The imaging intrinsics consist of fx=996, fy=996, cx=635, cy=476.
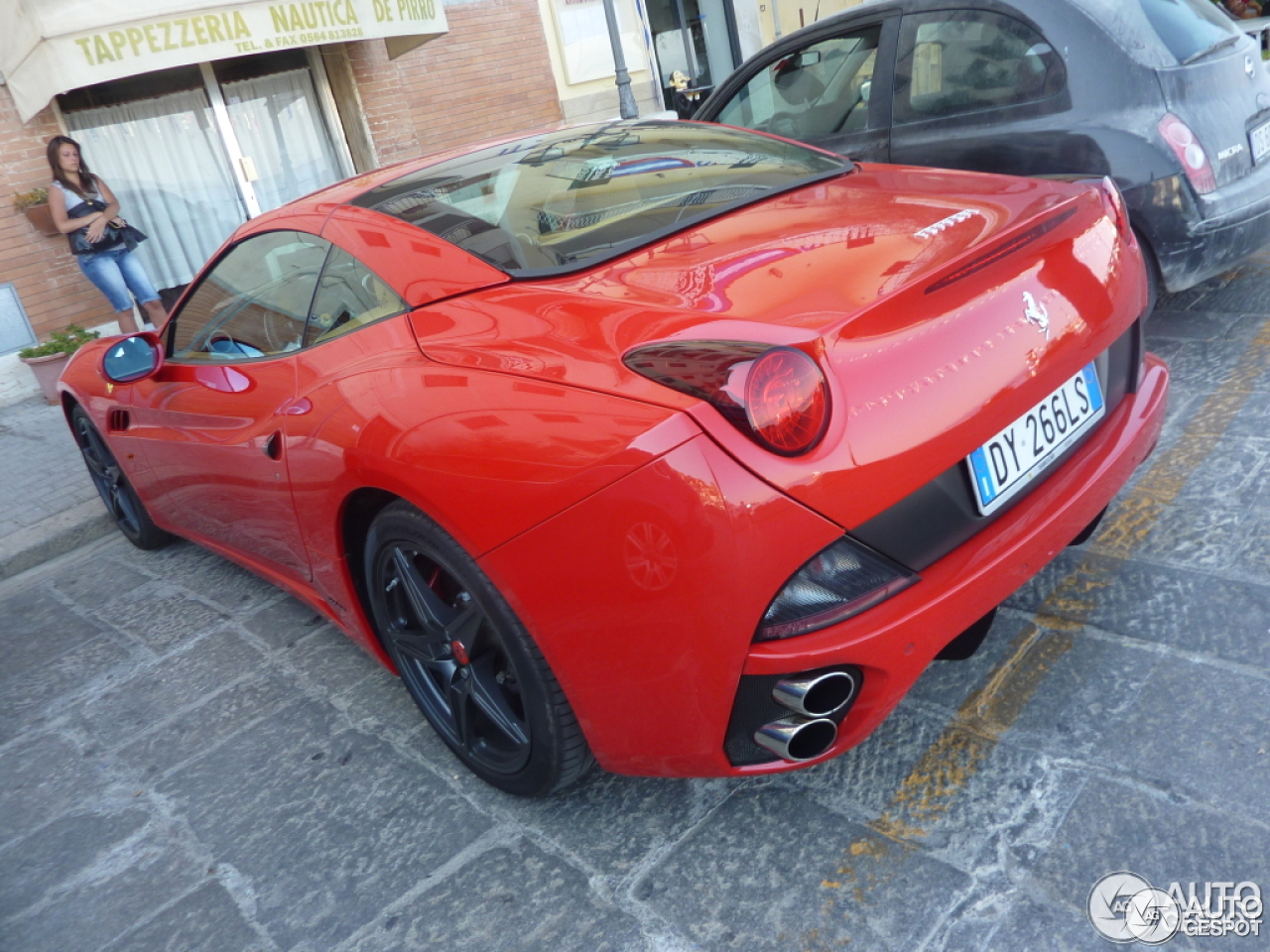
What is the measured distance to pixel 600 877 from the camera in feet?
6.59

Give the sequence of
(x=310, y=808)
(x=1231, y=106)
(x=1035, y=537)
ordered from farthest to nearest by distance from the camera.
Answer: (x=1231, y=106)
(x=310, y=808)
(x=1035, y=537)

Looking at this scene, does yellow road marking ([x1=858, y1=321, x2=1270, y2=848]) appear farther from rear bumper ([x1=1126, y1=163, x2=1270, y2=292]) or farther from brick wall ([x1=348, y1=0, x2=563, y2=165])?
brick wall ([x1=348, y1=0, x2=563, y2=165])

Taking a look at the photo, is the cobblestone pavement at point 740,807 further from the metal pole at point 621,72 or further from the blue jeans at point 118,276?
the metal pole at point 621,72

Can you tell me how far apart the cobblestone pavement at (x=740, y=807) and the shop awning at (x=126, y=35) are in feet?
20.5

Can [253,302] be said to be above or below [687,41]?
below

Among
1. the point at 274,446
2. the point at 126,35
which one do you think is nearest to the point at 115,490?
the point at 274,446

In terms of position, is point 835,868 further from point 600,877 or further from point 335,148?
point 335,148

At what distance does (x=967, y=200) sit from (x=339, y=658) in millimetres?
2209

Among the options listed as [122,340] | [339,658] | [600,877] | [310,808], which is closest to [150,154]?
[122,340]

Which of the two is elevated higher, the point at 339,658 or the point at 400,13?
the point at 400,13

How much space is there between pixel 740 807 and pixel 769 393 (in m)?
1.00

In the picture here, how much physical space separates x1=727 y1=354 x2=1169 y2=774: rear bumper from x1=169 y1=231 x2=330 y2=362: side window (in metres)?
1.62

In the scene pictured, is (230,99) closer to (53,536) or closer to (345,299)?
(53,536)

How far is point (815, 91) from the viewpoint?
466 cm
